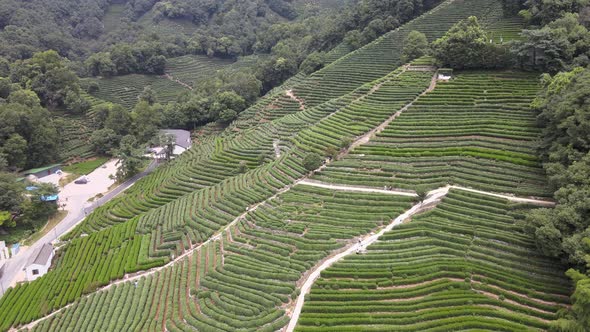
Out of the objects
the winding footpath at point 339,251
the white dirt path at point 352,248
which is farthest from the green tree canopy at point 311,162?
the white dirt path at point 352,248

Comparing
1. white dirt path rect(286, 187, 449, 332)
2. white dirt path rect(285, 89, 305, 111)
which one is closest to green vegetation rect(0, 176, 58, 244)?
white dirt path rect(285, 89, 305, 111)

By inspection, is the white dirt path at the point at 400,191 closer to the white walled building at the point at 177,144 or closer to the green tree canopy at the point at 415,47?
the green tree canopy at the point at 415,47

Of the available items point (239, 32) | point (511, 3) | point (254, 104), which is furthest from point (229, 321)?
point (239, 32)

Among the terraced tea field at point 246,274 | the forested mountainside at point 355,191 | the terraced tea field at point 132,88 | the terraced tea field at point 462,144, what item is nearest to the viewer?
the forested mountainside at point 355,191

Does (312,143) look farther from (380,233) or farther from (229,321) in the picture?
(229,321)

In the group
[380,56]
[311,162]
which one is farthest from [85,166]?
[380,56]

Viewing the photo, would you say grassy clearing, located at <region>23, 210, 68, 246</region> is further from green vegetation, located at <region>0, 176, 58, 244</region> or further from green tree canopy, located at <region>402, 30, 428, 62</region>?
green tree canopy, located at <region>402, 30, 428, 62</region>
